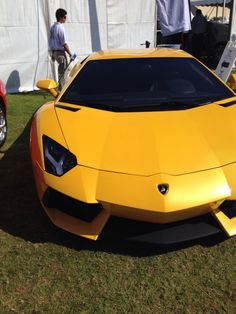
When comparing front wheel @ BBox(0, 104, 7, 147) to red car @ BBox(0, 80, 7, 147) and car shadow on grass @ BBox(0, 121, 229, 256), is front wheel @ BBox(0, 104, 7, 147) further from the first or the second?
car shadow on grass @ BBox(0, 121, 229, 256)

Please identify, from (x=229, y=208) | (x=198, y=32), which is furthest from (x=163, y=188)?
(x=198, y=32)

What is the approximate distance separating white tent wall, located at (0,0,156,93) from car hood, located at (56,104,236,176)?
6142 mm

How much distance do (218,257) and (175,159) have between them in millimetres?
743

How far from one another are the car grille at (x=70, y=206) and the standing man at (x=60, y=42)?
5.63 metres

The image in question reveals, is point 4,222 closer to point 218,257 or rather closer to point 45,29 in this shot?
point 218,257

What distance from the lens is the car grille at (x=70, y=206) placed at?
2528 mm

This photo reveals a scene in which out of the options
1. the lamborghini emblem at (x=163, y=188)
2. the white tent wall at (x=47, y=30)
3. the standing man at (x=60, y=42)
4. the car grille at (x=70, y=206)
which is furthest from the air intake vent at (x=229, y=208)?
the white tent wall at (x=47, y=30)

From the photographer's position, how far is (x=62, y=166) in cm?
266

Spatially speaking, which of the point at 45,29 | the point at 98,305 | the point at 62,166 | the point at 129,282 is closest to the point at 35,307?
the point at 98,305

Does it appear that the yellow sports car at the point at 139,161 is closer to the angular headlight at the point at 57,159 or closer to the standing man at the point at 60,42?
the angular headlight at the point at 57,159

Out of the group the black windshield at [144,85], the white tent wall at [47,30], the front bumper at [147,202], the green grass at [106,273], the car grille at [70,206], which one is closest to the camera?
the green grass at [106,273]

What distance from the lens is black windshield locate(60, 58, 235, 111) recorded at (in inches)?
133

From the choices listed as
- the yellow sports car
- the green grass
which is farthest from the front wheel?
the green grass

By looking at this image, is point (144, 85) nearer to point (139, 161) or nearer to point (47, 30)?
point (139, 161)
